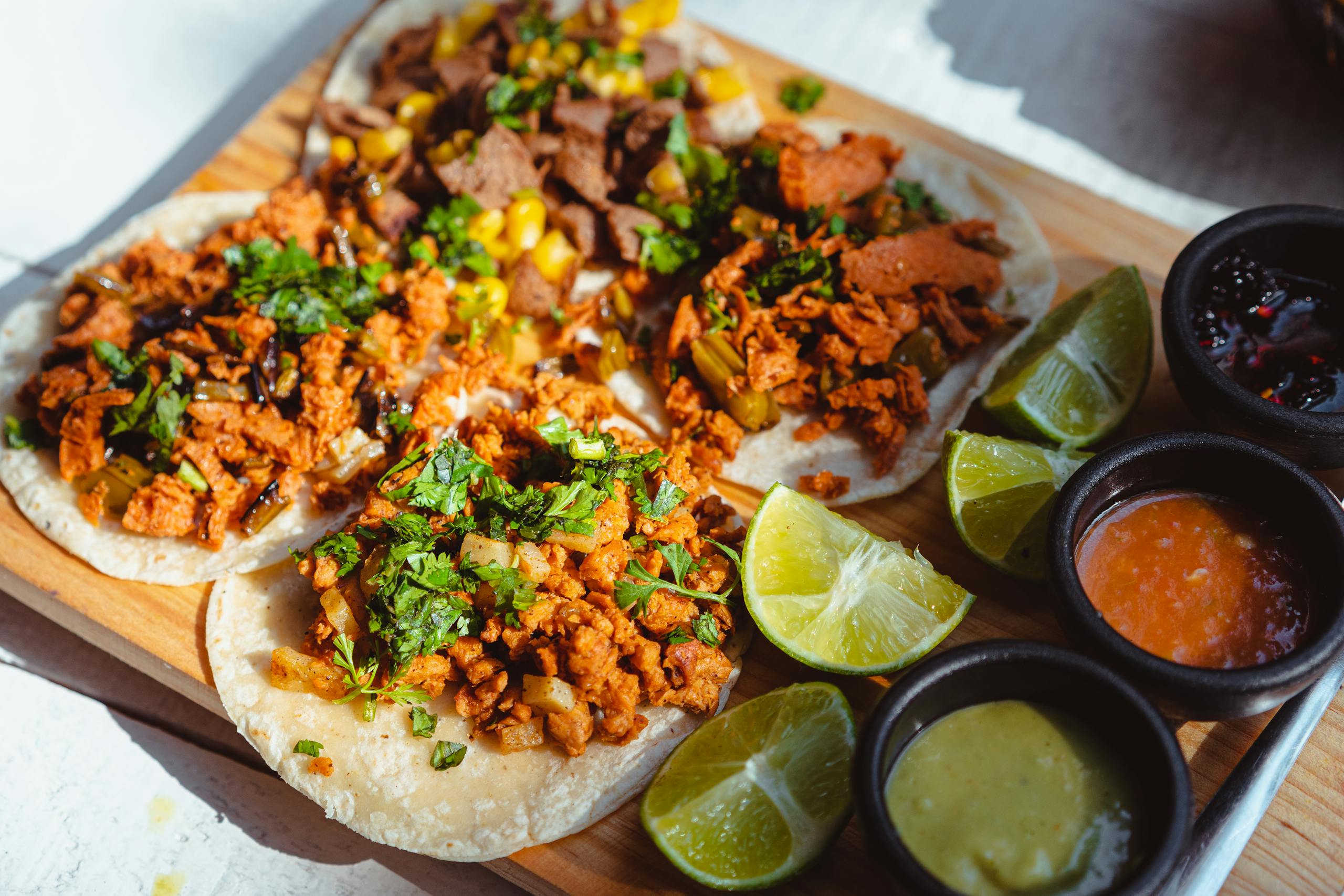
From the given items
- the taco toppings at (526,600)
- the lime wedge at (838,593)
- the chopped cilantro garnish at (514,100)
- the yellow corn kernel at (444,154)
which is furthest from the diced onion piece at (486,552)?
the chopped cilantro garnish at (514,100)

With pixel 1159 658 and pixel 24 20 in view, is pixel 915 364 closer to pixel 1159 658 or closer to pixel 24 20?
pixel 1159 658

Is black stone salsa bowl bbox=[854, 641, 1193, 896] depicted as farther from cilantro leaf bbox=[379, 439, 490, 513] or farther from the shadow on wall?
the shadow on wall

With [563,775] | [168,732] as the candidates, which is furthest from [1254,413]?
[168,732]

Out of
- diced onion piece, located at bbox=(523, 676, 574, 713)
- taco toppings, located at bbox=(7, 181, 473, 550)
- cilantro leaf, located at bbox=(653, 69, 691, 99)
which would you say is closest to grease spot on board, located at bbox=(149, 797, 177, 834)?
taco toppings, located at bbox=(7, 181, 473, 550)

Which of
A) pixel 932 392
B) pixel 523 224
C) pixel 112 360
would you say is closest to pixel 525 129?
pixel 523 224

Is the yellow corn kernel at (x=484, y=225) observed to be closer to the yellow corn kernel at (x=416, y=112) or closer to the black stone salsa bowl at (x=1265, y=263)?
the yellow corn kernel at (x=416, y=112)

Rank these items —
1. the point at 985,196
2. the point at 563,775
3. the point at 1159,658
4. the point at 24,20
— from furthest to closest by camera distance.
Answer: the point at 24,20 → the point at 985,196 → the point at 563,775 → the point at 1159,658
